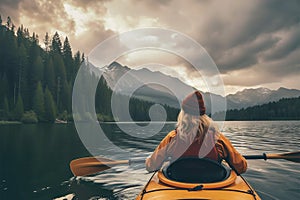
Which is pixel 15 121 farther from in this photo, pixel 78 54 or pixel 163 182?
pixel 163 182

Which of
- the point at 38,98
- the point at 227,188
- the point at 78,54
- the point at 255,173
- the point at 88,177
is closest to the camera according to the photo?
the point at 227,188

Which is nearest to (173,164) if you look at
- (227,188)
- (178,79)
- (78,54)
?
(227,188)

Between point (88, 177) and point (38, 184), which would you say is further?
point (88, 177)

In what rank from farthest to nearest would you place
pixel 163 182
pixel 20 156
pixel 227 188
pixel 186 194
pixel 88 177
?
pixel 20 156, pixel 88 177, pixel 163 182, pixel 227 188, pixel 186 194

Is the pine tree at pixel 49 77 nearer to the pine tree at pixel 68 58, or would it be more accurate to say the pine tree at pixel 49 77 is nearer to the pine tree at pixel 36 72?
the pine tree at pixel 36 72

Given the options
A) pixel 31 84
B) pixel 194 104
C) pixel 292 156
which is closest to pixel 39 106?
pixel 31 84

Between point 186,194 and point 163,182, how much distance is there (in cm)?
70

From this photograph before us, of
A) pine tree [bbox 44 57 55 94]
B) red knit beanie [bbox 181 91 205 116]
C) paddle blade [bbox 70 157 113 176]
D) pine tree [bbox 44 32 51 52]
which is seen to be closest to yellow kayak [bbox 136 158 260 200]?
red knit beanie [bbox 181 91 205 116]

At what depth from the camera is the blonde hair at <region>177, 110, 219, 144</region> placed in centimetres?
433

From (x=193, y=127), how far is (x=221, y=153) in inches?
32.7

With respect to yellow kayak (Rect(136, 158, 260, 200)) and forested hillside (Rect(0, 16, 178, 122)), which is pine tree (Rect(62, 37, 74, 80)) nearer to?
forested hillside (Rect(0, 16, 178, 122))

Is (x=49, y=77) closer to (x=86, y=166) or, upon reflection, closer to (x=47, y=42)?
(x=47, y=42)

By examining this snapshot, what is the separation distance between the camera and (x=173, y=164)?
4.29 meters

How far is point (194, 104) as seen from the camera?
447cm
